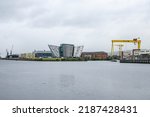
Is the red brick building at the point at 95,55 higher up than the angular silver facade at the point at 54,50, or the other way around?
the angular silver facade at the point at 54,50

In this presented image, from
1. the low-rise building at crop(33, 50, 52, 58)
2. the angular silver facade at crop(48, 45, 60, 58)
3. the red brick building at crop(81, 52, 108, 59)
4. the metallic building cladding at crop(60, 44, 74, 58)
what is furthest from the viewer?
the low-rise building at crop(33, 50, 52, 58)

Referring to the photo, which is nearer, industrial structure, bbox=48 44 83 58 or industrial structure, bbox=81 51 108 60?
industrial structure, bbox=48 44 83 58

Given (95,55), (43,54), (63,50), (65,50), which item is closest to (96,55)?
(95,55)

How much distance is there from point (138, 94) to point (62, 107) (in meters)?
5.88

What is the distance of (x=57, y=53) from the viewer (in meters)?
102

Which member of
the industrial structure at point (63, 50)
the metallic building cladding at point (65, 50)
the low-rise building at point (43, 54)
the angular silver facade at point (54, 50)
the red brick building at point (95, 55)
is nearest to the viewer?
the angular silver facade at point (54, 50)

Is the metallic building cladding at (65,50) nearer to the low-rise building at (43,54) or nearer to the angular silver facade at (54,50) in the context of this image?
the angular silver facade at (54,50)

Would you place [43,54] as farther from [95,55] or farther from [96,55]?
[96,55]

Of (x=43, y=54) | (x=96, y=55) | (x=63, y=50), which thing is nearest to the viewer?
(x=63, y=50)

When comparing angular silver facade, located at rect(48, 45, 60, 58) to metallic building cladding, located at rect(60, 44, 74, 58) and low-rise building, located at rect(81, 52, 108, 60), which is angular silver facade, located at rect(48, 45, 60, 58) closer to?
metallic building cladding, located at rect(60, 44, 74, 58)

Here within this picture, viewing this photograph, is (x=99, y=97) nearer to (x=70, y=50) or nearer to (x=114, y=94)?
(x=114, y=94)

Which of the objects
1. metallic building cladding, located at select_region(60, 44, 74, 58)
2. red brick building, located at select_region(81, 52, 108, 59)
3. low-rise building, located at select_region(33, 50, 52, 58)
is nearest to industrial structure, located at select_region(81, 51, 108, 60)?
red brick building, located at select_region(81, 52, 108, 59)

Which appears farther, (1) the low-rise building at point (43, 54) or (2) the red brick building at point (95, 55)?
(1) the low-rise building at point (43, 54)

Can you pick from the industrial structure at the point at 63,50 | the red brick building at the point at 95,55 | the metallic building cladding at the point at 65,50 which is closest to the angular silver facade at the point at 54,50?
the industrial structure at the point at 63,50
